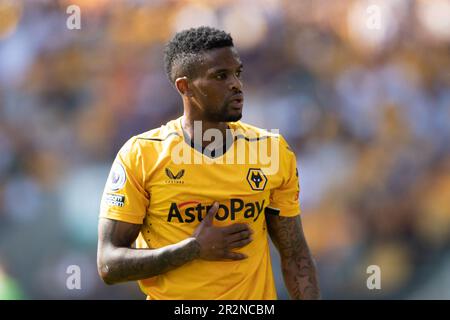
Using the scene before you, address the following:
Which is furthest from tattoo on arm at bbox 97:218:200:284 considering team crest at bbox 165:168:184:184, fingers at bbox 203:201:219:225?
team crest at bbox 165:168:184:184

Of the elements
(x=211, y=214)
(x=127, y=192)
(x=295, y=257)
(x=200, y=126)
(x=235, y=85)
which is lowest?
(x=295, y=257)

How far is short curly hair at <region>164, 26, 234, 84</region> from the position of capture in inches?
112

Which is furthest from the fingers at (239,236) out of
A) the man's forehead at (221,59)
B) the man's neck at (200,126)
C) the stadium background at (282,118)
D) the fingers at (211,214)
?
the stadium background at (282,118)

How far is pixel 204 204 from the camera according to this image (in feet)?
9.04

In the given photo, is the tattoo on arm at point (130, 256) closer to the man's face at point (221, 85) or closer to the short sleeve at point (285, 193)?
the short sleeve at point (285, 193)

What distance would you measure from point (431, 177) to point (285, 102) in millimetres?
1305

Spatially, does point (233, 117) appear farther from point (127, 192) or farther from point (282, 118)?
point (282, 118)

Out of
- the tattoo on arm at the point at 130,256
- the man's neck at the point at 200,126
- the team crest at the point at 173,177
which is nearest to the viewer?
the tattoo on arm at the point at 130,256

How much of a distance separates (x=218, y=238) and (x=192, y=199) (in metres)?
0.21

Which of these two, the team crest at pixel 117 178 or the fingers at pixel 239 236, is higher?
the team crest at pixel 117 178

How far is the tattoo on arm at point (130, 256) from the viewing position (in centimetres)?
262

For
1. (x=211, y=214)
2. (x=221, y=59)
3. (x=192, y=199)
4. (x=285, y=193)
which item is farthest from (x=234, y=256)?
(x=221, y=59)
